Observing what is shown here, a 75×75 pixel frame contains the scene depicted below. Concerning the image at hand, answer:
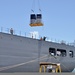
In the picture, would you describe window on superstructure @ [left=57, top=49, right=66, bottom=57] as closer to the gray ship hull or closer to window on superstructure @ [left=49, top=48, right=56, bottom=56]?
window on superstructure @ [left=49, top=48, right=56, bottom=56]

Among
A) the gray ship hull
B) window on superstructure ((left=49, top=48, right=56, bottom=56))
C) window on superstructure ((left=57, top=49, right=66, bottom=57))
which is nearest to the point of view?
the gray ship hull

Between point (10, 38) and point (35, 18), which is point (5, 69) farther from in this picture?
point (35, 18)

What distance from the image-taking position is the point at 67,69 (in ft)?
153

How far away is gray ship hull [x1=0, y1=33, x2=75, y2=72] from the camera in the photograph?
30484 millimetres

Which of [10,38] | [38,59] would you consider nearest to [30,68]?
[38,59]

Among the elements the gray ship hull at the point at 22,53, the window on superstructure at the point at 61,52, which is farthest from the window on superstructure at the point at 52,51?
the window on superstructure at the point at 61,52

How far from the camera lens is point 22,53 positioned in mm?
34000

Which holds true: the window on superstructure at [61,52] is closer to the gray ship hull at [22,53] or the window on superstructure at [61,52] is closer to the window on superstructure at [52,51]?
the window on superstructure at [52,51]

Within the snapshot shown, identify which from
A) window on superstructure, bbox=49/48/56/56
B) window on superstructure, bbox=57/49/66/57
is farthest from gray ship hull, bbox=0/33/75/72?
window on superstructure, bbox=57/49/66/57

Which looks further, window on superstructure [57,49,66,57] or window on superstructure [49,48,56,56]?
window on superstructure [57,49,66,57]

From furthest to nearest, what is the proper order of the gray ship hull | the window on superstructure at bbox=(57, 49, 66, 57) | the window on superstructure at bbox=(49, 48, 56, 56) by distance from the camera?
the window on superstructure at bbox=(57, 49, 66, 57), the window on superstructure at bbox=(49, 48, 56, 56), the gray ship hull

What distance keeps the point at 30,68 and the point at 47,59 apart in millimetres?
6188

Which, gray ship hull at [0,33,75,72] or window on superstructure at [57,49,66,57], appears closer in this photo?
gray ship hull at [0,33,75,72]

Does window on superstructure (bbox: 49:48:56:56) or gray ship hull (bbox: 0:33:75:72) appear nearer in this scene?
gray ship hull (bbox: 0:33:75:72)
